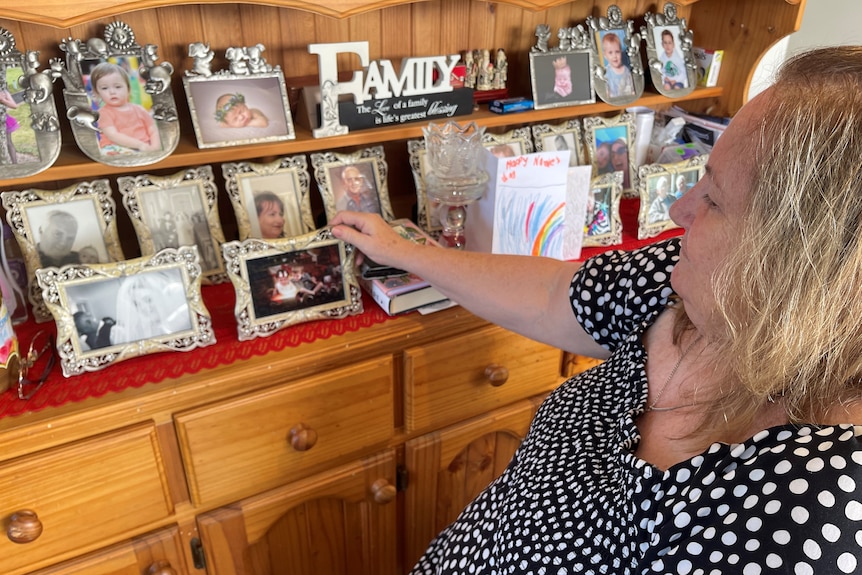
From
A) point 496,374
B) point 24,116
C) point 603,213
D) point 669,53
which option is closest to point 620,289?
point 496,374

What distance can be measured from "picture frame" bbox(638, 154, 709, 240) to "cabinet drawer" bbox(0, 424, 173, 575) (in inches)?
42.3

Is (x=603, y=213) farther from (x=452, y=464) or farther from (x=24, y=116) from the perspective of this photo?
(x=24, y=116)

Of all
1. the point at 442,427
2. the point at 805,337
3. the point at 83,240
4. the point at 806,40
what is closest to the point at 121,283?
the point at 83,240

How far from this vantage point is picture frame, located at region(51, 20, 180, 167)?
100cm

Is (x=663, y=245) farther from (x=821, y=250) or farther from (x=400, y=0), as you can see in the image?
(x=400, y=0)

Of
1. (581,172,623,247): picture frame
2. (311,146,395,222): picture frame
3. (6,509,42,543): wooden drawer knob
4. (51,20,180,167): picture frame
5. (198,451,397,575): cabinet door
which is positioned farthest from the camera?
(581,172,623,247): picture frame

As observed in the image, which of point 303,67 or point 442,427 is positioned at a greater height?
point 303,67

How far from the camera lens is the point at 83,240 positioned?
41.6 inches

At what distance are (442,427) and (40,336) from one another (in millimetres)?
722

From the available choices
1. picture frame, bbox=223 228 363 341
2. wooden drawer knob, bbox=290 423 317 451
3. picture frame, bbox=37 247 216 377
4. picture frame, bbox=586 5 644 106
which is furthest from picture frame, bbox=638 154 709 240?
picture frame, bbox=37 247 216 377

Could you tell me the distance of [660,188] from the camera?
141 centimetres

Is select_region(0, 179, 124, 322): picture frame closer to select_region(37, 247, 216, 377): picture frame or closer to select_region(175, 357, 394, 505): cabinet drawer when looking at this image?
select_region(37, 247, 216, 377): picture frame

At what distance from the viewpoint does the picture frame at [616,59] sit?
1409 millimetres

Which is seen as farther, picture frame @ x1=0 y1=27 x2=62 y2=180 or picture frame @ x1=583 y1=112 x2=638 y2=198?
picture frame @ x1=583 y1=112 x2=638 y2=198
